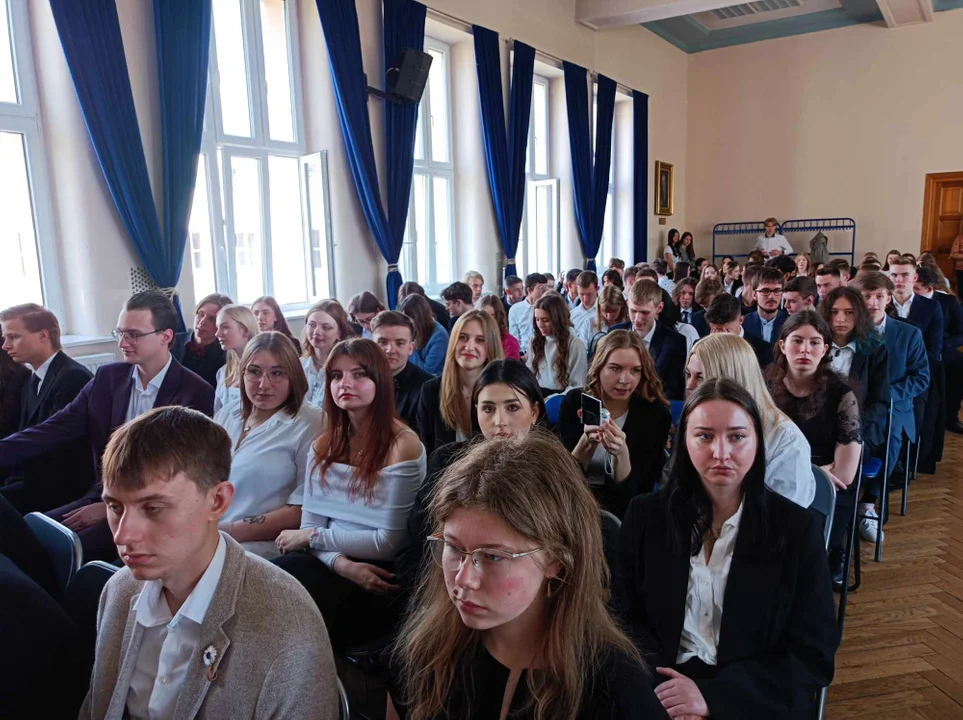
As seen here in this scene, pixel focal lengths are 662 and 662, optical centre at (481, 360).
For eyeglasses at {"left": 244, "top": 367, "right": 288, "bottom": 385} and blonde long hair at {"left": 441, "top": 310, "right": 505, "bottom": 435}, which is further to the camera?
blonde long hair at {"left": 441, "top": 310, "right": 505, "bottom": 435}

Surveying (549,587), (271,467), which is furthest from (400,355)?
(549,587)

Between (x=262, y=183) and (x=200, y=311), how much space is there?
254 cm

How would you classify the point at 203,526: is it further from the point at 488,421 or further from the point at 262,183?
the point at 262,183

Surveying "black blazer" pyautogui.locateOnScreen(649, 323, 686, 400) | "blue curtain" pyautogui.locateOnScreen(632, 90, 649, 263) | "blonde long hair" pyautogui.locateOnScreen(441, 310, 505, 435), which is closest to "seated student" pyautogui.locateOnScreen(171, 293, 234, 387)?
"blonde long hair" pyautogui.locateOnScreen(441, 310, 505, 435)

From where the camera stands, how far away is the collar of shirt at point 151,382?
2.88m

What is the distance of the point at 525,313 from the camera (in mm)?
6160

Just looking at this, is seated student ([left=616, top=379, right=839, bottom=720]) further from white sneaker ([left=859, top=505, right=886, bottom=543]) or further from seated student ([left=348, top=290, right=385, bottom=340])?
seated student ([left=348, top=290, right=385, bottom=340])

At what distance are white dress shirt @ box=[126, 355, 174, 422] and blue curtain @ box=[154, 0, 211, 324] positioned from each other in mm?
2563

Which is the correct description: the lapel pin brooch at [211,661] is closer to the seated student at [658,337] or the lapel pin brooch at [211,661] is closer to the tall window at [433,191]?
the seated student at [658,337]

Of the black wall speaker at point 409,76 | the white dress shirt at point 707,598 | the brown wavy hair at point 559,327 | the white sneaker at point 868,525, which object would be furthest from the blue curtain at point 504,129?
the white dress shirt at point 707,598

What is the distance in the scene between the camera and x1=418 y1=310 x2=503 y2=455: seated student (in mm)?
3053

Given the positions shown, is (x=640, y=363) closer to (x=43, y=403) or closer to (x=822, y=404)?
(x=822, y=404)

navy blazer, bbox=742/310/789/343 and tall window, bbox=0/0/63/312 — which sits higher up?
tall window, bbox=0/0/63/312

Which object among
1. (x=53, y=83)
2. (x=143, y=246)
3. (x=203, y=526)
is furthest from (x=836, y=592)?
(x=53, y=83)
